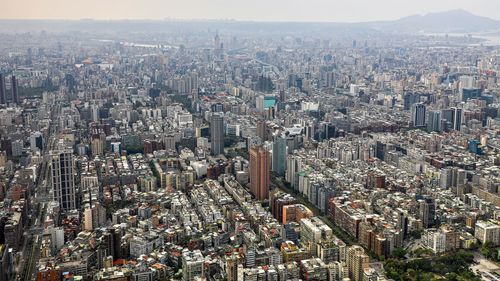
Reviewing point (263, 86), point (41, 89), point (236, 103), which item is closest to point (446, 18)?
point (263, 86)

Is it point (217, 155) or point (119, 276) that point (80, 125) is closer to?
point (217, 155)

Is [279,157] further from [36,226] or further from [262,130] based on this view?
[36,226]

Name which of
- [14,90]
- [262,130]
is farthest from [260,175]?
[14,90]

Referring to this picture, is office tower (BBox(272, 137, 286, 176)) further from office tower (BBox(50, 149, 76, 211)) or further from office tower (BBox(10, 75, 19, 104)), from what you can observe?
office tower (BBox(10, 75, 19, 104))

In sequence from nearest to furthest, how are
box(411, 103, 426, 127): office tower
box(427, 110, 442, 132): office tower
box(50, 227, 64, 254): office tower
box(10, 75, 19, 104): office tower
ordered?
box(50, 227, 64, 254): office tower
box(427, 110, 442, 132): office tower
box(411, 103, 426, 127): office tower
box(10, 75, 19, 104): office tower

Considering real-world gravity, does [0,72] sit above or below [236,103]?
above

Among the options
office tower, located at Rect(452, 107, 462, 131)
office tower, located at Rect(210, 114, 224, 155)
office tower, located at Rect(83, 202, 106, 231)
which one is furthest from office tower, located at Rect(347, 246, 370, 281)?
office tower, located at Rect(452, 107, 462, 131)
